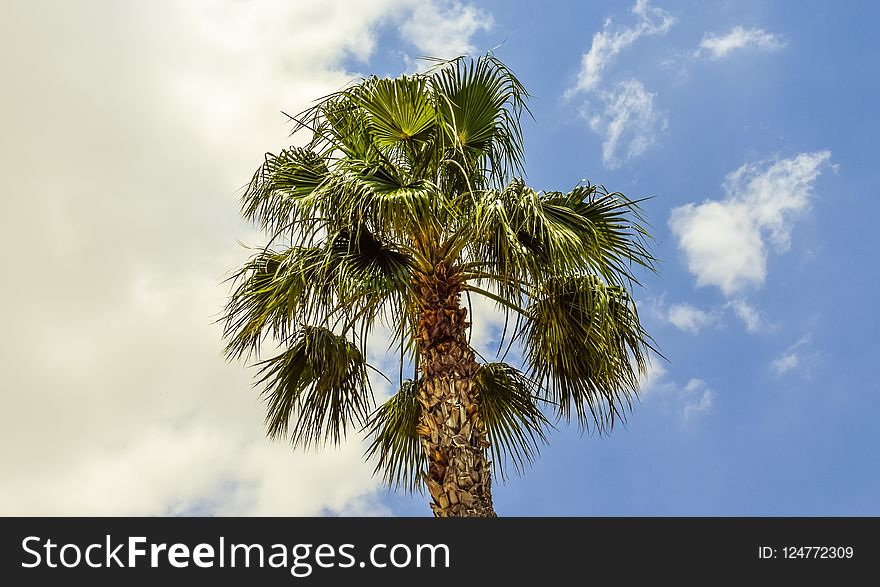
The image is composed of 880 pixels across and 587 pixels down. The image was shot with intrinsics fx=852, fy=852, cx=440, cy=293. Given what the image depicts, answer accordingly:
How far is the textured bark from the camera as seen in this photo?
6.43m

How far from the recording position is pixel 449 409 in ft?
21.6

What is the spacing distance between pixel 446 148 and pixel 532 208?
1409mm

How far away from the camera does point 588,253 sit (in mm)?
6449
